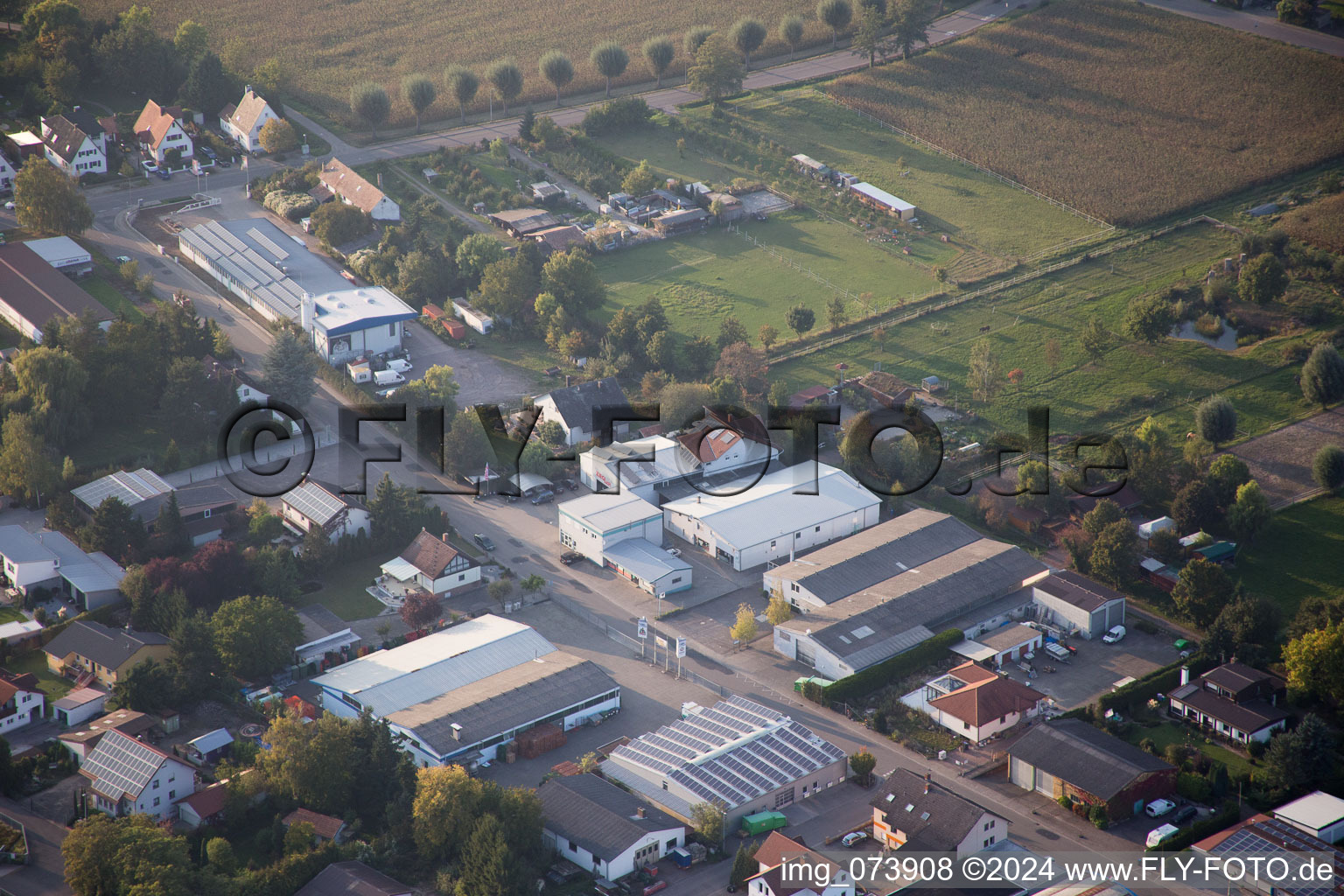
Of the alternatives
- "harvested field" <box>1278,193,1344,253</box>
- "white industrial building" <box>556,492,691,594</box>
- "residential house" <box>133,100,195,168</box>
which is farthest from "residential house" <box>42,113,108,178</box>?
"harvested field" <box>1278,193,1344,253</box>

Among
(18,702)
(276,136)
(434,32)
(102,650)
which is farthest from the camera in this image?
(434,32)

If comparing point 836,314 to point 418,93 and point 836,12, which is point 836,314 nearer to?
point 418,93

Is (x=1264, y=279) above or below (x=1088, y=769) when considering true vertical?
above

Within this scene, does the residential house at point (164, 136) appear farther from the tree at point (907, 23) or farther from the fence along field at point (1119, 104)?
the tree at point (907, 23)

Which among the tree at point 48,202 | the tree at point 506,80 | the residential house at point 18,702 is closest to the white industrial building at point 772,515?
the residential house at point 18,702

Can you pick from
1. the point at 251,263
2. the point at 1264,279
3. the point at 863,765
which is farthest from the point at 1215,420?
the point at 251,263

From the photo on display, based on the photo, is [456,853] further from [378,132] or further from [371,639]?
[378,132]

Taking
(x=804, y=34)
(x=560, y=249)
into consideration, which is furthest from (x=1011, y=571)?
(x=804, y=34)

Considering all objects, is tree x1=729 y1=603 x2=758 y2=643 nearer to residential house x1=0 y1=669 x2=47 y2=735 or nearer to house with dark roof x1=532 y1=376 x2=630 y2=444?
house with dark roof x1=532 y1=376 x2=630 y2=444
